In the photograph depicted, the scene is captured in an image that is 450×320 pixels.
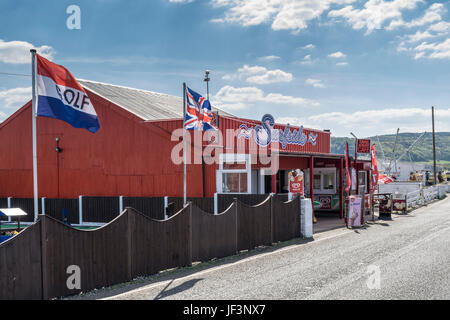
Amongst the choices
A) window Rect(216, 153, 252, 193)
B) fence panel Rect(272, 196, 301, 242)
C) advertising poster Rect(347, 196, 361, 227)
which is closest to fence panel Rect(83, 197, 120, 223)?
window Rect(216, 153, 252, 193)

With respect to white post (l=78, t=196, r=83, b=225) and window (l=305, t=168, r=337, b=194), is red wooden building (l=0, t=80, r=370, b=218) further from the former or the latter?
white post (l=78, t=196, r=83, b=225)

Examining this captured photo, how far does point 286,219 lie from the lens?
1476 centimetres

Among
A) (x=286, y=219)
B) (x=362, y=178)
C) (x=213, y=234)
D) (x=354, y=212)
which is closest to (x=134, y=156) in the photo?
(x=286, y=219)

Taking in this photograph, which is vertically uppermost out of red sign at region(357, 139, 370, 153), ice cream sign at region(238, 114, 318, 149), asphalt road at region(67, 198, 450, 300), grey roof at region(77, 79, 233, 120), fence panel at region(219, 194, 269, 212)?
grey roof at region(77, 79, 233, 120)

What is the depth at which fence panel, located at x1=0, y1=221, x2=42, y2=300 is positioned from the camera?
6980 mm

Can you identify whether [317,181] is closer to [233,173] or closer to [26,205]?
[233,173]

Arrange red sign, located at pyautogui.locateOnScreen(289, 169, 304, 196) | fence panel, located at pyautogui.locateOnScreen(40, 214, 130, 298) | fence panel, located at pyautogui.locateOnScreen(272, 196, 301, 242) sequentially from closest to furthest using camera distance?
fence panel, located at pyautogui.locateOnScreen(40, 214, 130, 298) < fence panel, located at pyautogui.locateOnScreen(272, 196, 301, 242) < red sign, located at pyautogui.locateOnScreen(289, 169, 304, 196)

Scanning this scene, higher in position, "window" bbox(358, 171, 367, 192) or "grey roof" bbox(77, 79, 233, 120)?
"grey roof" bbox(77, 79, 233, 120)

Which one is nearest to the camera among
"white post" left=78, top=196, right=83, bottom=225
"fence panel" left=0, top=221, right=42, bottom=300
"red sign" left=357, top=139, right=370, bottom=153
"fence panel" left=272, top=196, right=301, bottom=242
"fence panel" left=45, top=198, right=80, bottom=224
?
"fence panel" left=0, top=221, right=42, bottom=300

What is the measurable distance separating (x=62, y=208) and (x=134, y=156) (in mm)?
4051

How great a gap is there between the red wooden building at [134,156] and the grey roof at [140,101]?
0.11 m

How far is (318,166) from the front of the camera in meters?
25.2

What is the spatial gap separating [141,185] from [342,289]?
13.3 metres

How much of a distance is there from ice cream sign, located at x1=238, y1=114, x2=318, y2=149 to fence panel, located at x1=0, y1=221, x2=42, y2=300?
→ 1290 centimetres
